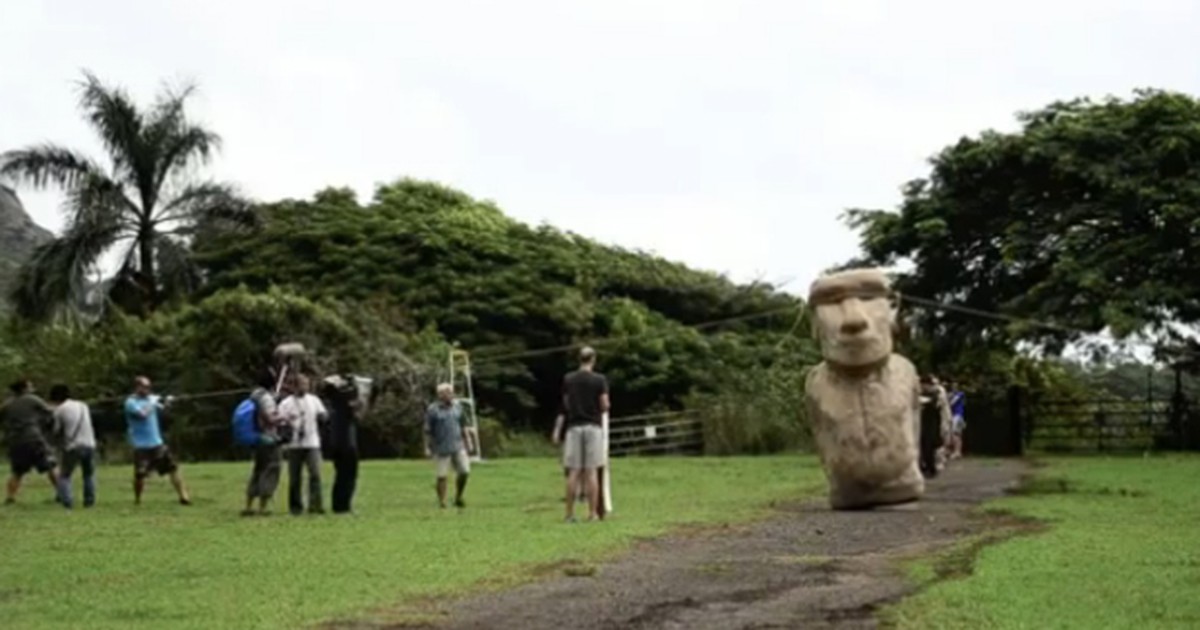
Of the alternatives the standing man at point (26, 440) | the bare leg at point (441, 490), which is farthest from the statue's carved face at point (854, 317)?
the standing man at point (26, 440)

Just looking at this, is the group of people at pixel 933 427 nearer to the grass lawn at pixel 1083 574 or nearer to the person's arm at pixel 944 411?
the person's arm at pixel 944 411

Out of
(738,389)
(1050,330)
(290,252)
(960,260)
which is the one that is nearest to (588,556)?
(1050,330)

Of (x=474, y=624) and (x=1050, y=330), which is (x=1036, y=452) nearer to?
(x=1050, y=330)

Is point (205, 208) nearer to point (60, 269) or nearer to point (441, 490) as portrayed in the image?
point (60, 269)

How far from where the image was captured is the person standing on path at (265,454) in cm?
2173

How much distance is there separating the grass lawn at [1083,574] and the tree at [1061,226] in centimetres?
1254

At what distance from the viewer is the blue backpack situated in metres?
21.9

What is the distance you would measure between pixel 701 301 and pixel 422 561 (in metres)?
39.9

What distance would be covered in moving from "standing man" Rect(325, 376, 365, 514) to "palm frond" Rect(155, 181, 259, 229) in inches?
1019

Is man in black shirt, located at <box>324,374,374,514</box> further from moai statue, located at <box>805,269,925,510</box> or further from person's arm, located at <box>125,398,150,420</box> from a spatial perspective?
→ moai statue, located at <box>805,269,925,510</box>

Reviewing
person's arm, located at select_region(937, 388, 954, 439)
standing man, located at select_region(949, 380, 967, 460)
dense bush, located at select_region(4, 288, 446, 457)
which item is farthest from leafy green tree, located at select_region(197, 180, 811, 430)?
person's arm, located at select_region(937, 388, 954, 439)

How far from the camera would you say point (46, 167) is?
149 ft

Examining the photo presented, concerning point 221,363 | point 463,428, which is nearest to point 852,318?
point 463,428

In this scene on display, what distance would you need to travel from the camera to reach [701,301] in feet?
180
